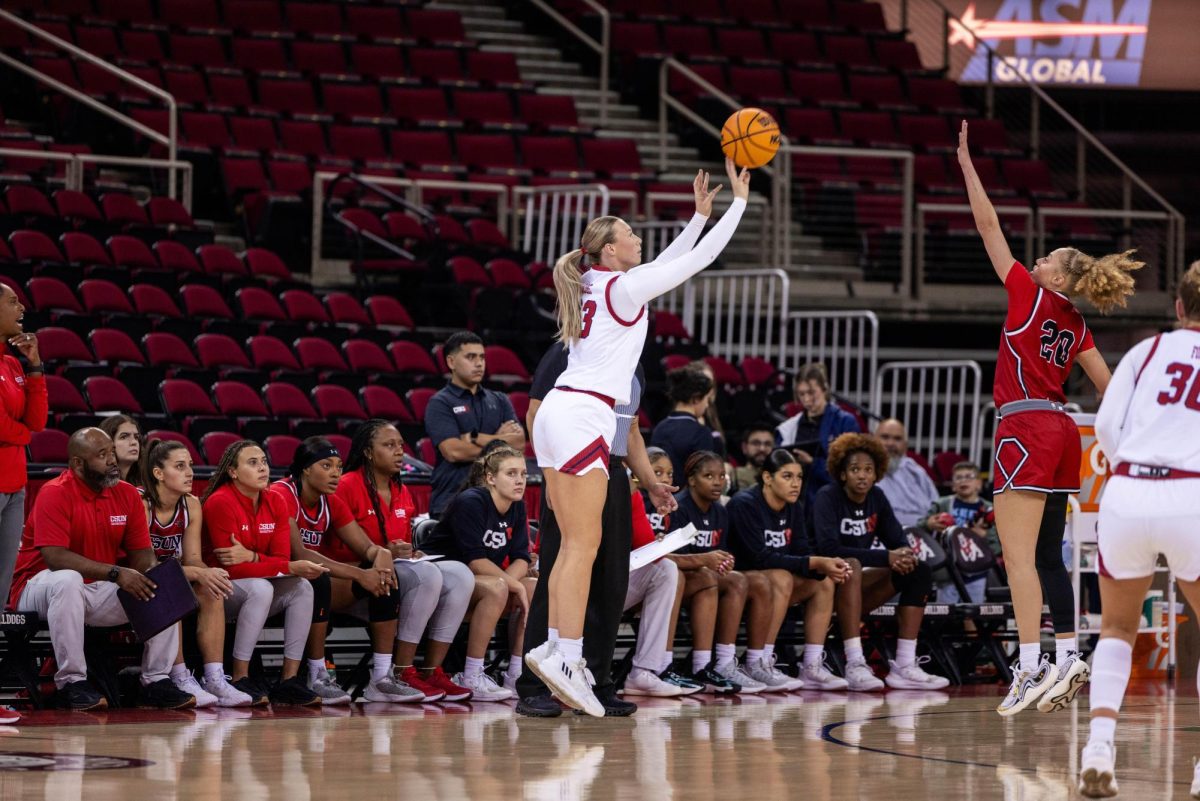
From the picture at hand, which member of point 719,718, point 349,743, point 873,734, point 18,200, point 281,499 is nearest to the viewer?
point 349,743

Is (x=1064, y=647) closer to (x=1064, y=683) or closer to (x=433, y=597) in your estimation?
(x=1064, y=683)

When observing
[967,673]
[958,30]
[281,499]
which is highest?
[958,30]

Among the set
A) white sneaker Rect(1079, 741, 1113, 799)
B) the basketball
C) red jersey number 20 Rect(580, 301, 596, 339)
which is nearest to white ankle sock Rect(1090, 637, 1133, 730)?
white sneaker Rect(1079, 741, 1113, 799)

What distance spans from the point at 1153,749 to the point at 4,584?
4.43 m

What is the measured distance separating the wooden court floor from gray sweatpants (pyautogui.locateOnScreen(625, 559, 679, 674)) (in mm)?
886

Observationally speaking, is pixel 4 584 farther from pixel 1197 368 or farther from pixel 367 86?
pixel 367 86

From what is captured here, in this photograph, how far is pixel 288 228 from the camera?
1468 cm

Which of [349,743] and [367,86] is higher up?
[367,86]

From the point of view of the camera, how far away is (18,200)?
42.4ft

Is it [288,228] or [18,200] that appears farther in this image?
[288,228]

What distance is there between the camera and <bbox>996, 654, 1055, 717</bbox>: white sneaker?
6.59 m

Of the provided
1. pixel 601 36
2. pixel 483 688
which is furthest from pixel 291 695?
pixel 601 36

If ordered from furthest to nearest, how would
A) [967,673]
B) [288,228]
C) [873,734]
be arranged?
[288,228], [967,673], [873,734]

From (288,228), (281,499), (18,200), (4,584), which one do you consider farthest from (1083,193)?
(4,584)
